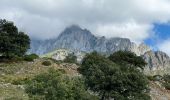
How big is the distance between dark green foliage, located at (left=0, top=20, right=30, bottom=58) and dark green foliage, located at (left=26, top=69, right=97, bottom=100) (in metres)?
45.4

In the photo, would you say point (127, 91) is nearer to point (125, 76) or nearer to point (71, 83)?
point (125, 76)

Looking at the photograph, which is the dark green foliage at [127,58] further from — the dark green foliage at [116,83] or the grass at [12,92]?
the dark green foliage at [116,83]

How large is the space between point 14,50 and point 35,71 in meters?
10.2

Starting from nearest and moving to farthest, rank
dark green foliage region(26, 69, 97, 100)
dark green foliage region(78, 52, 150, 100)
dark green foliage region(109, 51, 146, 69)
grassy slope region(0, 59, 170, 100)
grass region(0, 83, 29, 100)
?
dark green foliage region(26, 69, 97, 100) < grass region(0, 83, 29, 100) < dark green foliage region(78, 52, 150, 100) < grassy slope region(0, 59, 170, 100) < dark green foliage region(109, 51, 146, 69)

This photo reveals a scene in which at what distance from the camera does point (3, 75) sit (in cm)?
7712

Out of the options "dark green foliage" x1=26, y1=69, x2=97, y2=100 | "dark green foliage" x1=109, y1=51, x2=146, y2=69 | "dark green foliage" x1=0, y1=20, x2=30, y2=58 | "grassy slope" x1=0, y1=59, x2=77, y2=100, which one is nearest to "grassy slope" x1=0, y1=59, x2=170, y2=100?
"grassy slope" x1=0, y1=59, x2=77, y2=100

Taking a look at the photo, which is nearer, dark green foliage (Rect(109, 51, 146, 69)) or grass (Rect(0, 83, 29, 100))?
grass (Rect(0, 83, 29, 100))

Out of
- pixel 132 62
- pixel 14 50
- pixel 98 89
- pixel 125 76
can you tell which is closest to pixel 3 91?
pixel 98 89

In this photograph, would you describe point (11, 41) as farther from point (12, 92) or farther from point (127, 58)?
point (12, 92)

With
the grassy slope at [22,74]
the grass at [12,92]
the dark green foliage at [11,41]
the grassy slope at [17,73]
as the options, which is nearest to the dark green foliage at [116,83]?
the grass at [12,92]

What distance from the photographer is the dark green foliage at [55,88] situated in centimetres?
4294

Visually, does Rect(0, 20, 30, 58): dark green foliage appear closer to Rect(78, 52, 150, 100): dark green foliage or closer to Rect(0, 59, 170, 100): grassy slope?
Rect(0, 59, 170, 100): grassy slope

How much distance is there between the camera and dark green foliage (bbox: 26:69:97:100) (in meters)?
42.9

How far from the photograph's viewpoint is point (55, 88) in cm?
4334
